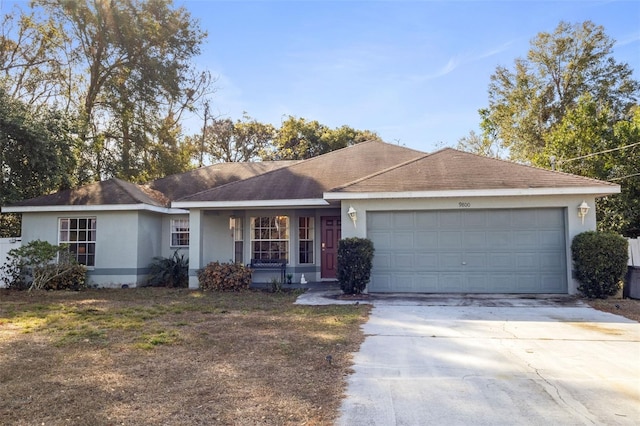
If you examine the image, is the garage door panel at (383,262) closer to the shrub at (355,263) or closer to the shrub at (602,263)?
the shrub at (355,263)

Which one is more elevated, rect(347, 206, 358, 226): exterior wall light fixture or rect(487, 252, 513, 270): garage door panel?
rect(347, 206, 358, 226): exterior wall light fixture

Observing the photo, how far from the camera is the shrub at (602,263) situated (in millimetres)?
10234

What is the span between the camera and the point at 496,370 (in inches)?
207

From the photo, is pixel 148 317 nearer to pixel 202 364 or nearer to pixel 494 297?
pixel 202 364

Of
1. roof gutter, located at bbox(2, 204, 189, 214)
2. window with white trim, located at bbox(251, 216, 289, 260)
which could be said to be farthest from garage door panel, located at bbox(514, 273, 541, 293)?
roof gutter, located at bbox(2, 204, 189, 214)

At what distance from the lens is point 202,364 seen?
557cm

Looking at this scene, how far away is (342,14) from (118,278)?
10.4 meters

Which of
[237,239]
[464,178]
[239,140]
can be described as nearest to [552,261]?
[464,178]

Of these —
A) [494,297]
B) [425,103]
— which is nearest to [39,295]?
[494,297]

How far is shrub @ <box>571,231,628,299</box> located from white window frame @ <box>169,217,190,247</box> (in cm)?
1199

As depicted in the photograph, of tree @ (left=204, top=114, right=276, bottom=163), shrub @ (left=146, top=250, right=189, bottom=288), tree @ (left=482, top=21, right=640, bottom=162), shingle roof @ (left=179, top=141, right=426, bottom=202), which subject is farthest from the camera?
tree @ (left=204, top=114, right=276, bottom=163)

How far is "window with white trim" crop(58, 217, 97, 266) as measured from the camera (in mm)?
14789

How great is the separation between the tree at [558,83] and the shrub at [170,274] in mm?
21221

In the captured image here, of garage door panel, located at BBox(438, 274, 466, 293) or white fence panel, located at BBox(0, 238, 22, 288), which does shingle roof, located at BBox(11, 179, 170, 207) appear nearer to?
white fence panel, located at BBox(0, 238, 22, 288)
